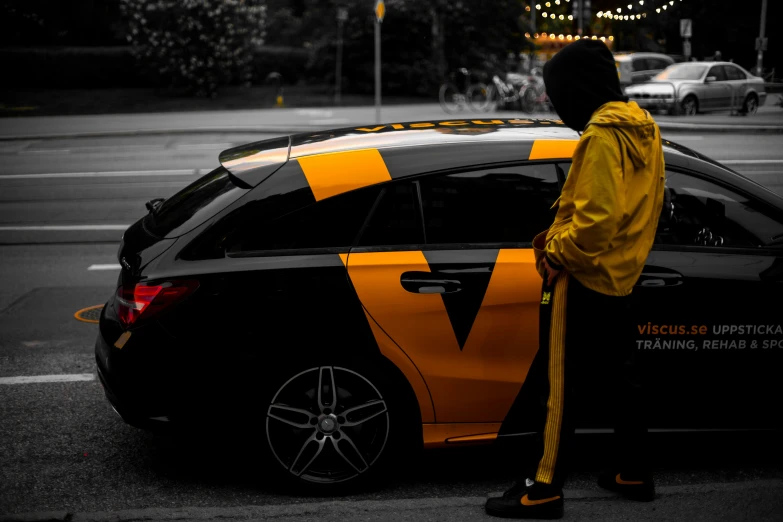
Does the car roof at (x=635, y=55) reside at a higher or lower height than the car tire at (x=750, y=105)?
higher

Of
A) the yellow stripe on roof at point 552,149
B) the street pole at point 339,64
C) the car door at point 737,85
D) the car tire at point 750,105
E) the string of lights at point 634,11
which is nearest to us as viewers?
the yellow stripe on roof at point 552,149

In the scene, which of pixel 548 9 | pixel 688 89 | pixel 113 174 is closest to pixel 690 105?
pixel 688 89

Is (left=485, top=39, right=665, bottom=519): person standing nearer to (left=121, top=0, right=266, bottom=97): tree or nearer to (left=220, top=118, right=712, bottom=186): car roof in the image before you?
(left=220, top=118, right=712, bottom=186): car roof

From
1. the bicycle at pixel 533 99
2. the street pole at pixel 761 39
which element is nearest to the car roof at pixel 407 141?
the street pole at pixel 761 39

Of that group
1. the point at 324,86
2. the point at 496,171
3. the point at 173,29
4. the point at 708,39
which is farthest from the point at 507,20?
the point at 496,171

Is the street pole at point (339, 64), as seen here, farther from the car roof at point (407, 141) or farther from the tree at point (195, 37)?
the car roof at point (407, 141)

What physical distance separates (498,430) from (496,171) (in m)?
1.06

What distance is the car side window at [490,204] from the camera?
11.8 ft

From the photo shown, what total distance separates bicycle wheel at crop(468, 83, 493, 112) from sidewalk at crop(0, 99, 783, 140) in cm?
71

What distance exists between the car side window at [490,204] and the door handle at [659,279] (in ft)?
1.47

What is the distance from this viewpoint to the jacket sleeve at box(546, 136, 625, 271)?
9.38 ft

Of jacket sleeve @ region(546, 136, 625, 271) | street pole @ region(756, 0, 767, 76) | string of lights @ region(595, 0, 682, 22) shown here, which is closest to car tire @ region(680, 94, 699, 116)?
string of lights @ region(595, 0, 682, 22)

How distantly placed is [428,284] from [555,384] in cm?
64

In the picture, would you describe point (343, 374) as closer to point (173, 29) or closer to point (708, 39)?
point (708, 39)
